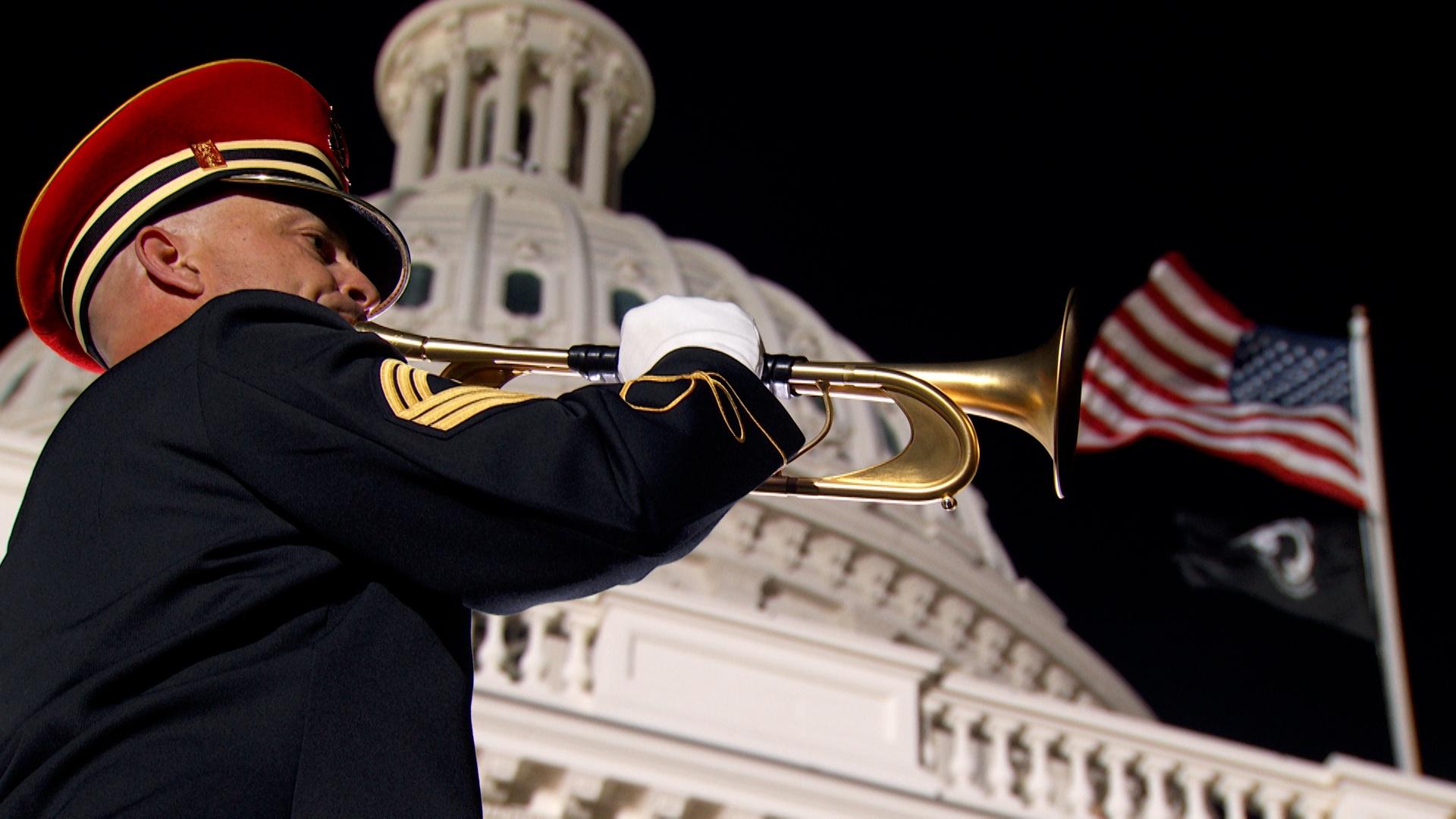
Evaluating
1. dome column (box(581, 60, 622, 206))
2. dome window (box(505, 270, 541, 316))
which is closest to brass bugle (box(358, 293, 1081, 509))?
dome window (box(505, 270, 541, 316))

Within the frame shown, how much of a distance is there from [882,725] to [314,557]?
12.1 metres

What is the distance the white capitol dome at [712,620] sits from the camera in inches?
547

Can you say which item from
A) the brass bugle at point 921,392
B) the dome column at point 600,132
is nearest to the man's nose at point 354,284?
the brass bugle at point 921,392

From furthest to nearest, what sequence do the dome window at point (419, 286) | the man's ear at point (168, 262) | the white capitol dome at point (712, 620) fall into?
the dome window at point (419, 286)
the white capitol dome at point (712, 620)
the man's ear at point (168, 262)

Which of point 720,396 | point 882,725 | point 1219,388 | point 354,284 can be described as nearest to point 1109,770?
point 882,725

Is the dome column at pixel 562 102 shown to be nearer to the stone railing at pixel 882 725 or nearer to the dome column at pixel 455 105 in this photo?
the dome column at pixel 455 105

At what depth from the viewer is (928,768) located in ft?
48.5

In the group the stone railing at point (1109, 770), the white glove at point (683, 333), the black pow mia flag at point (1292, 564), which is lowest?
the white glove at point (683, 333)

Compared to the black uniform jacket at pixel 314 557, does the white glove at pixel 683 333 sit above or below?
above

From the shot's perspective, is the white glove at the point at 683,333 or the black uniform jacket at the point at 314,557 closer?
the black uniform jacket at the point at 314,557

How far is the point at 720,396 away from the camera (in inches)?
115

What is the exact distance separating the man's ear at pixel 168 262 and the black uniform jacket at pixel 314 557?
313 millimetres

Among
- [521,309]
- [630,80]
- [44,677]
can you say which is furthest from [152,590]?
[630,80]

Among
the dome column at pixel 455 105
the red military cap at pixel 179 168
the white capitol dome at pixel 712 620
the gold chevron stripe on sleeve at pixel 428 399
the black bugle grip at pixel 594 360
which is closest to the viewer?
the gold chevron stripe on sleeve at pixel 428 399
